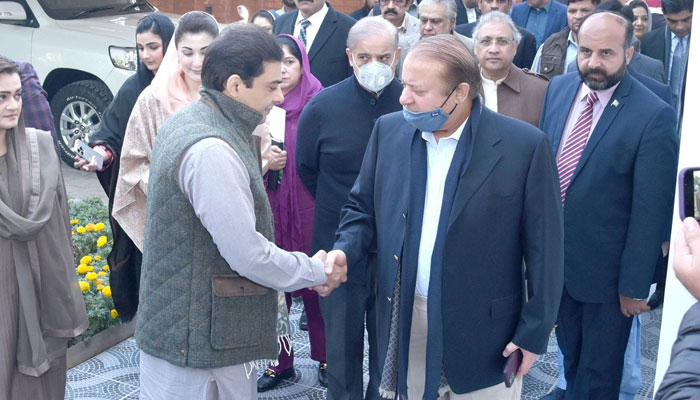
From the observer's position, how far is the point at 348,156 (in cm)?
414

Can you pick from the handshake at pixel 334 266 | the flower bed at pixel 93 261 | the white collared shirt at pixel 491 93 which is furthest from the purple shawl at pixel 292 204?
the handshake at pixel 334 266

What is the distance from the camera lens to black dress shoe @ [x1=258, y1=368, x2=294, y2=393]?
15.1 ft

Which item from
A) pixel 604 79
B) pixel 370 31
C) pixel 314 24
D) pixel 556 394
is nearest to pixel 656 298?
pixel 556 394

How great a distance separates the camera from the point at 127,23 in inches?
364

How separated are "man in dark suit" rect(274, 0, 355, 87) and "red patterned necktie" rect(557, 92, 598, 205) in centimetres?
314

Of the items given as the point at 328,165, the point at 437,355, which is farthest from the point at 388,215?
the point at 328,165

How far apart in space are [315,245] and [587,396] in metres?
1.59

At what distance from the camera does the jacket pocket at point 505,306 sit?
2914 millimetres

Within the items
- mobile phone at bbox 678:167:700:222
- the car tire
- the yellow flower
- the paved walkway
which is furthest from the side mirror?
mobile phone at bbox 678:167:700:222

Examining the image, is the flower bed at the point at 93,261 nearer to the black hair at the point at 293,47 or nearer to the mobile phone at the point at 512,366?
the black hair at the point at 293,47

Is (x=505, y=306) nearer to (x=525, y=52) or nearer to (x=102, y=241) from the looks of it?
(x=102, y=241)

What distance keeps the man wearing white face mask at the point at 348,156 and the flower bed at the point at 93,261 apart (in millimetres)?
1635

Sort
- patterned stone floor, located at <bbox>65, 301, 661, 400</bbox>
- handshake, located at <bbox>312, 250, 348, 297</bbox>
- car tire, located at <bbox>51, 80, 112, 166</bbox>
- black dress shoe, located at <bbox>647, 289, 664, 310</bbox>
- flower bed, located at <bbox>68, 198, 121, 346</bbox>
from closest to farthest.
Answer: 1. handshake, located at <bbox>312, 250, 348, 297</bbox>
2. patterned stone floor, located at <bbox>65, 301, 661, 400</bbox>
3. flower bed, located at <bbox>68, 198, 121, 346</bbox>
4. black dress shoe, located at <bbox>647, 289, 664, 310</bbox>
5. car tire, located at <bbox>51, 80, 112, 166</bbox>

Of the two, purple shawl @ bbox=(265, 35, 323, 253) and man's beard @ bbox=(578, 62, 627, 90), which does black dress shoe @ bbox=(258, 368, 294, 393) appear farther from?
man's beard @ bbox=(578, 62, 627, 90)
